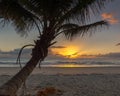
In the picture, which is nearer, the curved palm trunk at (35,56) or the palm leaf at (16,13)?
the curved palm trunk at (35,56)

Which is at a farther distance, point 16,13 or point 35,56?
point 35,56

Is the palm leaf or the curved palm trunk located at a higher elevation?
the palm leaf

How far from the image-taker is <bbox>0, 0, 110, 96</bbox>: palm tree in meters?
9.75

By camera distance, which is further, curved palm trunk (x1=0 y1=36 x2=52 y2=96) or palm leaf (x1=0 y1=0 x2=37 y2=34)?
palm leaf (x1=0 y1=0 x2=37 y2=34)

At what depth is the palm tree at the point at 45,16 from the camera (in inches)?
384

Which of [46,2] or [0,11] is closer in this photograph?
[46,2]

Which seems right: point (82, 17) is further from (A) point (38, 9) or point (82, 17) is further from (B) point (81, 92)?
(B) point (81, 92)

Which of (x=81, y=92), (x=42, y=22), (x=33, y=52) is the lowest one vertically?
(x=81, y=92)

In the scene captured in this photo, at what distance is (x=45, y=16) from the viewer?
402 inches

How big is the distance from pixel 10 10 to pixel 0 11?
60cm

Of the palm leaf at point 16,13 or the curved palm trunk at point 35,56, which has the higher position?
the palm leaf at point 16,13

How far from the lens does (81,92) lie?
14.1 meters

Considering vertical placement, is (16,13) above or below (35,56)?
above

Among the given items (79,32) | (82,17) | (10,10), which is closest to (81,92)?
(79,32)
